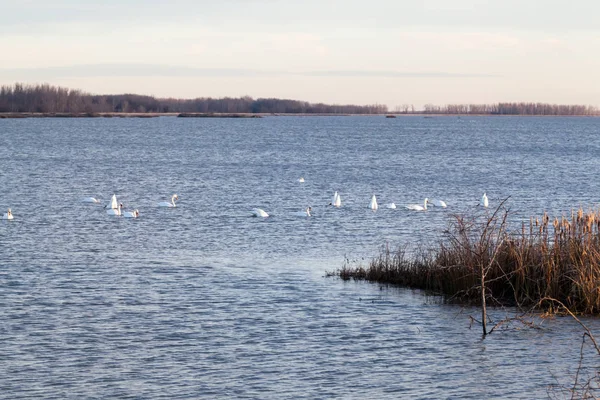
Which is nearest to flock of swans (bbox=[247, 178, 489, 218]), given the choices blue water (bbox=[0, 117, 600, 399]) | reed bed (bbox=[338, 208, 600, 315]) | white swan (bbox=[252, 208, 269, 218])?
white swan (bbox=[252, 208, 269, 218])

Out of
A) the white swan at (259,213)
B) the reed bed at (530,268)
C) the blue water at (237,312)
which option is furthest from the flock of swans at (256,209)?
the reed bed at (530,268)

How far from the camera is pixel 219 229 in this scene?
34.1 meters

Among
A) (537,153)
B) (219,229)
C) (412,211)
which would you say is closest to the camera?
(219,229)

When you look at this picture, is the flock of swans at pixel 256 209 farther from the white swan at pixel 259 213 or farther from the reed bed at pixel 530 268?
the reed bed at pixel 530 268

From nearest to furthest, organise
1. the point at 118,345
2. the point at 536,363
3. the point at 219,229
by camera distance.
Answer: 1. the point at 536,363
2. the point at 118,345
3. the point at 219,229

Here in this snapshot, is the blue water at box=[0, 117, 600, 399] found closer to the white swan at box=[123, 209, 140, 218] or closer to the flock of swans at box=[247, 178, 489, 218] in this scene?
the flock of swans at box=[247, 178, 489, 218]

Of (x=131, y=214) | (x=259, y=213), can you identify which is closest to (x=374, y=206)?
(x=259, y=213)

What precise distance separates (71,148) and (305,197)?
57520 millimetres

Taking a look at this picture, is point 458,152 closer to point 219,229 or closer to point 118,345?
point 219,229

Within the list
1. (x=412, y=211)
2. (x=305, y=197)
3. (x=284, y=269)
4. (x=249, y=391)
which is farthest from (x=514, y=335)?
(x=305, y=197)

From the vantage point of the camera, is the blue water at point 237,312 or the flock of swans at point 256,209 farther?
the flock of swans at point 256,209

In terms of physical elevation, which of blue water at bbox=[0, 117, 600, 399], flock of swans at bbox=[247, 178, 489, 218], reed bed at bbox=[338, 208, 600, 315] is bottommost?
blue water at bbox=[0, 117, 600, 399]

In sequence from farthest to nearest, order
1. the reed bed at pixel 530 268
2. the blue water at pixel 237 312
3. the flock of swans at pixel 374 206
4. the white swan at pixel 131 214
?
the flock of swans at pixel 374 206, the white swan at pixel 131 214, the reed bed at pixel 530 268, the blue water at pixel 237 312

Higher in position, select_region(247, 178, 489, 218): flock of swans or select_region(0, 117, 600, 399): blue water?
select_region(247, 178, 489, 218): flock of swans
